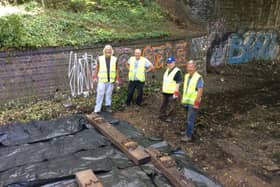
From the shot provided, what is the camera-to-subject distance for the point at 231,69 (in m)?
13.3

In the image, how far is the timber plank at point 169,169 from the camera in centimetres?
368

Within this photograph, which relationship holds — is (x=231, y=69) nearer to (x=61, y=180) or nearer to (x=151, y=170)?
(x=151, y=170)

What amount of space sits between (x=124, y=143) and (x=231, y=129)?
146 inches

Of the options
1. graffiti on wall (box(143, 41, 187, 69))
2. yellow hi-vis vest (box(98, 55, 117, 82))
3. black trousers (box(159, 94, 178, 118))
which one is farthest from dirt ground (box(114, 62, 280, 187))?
graffiti on wall (box(143, 41, 187, 69))

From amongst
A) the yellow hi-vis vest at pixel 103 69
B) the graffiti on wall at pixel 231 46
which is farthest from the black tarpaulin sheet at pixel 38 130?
the graffiti on wall at pixel 231 46

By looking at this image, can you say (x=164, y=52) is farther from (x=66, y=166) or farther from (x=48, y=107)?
(x=66, y=166)

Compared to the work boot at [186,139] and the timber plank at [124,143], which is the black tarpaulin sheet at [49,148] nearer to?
the timber plank at [124,143]

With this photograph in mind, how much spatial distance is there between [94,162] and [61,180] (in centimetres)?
61

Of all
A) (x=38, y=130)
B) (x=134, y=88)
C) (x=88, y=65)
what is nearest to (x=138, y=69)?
(x=134, y=88)

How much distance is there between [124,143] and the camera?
4562 mm

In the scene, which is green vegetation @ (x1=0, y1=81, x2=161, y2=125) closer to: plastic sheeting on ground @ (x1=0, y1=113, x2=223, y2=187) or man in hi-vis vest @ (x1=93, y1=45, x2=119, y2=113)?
man in hi-vis vest @ (x1=93, y1=45, x2=119, y2=113)

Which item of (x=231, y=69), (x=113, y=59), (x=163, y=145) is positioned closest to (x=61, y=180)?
(x=163, y=145)

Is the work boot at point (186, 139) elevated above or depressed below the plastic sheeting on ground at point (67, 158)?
below

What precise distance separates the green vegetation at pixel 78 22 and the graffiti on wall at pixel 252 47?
4288mm
